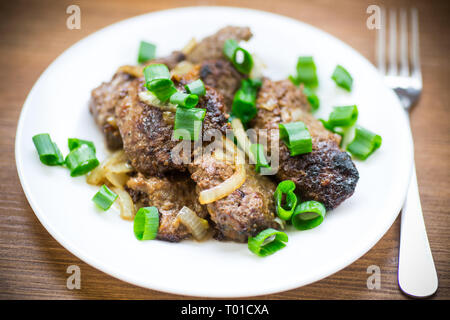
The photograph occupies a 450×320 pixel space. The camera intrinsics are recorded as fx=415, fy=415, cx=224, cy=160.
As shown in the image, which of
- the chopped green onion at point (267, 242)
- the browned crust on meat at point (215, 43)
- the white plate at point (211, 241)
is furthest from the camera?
the browned crust on meat at point (215, 43)

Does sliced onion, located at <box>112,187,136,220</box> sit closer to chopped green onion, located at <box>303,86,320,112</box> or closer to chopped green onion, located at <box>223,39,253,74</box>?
chopped green onion, located at <box>223,39,253,74</box>

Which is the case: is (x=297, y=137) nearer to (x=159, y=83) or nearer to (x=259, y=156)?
(x=259, y=156)

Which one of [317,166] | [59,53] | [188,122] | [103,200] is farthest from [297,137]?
[59,53]

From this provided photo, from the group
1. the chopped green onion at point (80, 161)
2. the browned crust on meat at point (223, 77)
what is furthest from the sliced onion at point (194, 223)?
the browned crust on meat at point (223, 77)

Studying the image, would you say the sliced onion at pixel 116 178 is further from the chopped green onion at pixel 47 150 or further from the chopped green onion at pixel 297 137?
the chopped green onion at pixel 297 137

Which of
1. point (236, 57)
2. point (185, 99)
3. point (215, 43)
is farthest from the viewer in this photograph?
point (215, 43)

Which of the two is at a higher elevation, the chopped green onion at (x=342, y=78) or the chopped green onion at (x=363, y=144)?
the chopped green onion at (x=342, y=78)
